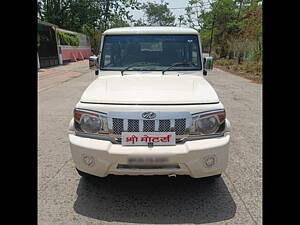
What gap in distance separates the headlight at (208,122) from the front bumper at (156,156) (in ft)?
0.31

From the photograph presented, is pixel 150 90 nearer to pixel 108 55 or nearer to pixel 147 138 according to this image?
pixel 147 138

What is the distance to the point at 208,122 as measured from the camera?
9.75 feet

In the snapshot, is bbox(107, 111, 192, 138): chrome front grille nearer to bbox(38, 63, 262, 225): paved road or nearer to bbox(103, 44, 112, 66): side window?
bbox(38, 63, 262, 225): paved road

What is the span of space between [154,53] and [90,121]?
1.84 meters

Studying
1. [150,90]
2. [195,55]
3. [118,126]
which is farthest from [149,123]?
[195,55]

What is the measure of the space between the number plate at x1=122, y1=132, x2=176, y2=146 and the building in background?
20.2 m

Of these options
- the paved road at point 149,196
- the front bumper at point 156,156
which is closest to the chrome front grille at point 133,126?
the front bumper at point 156,156

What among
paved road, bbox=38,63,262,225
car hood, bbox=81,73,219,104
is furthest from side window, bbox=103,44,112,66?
paved road, bbox=38,63,262,225

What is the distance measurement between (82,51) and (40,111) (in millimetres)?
27546

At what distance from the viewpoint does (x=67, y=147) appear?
4973mm

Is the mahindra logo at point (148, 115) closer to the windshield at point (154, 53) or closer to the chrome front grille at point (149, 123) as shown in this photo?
the chrome front grille at point (149, 123)
